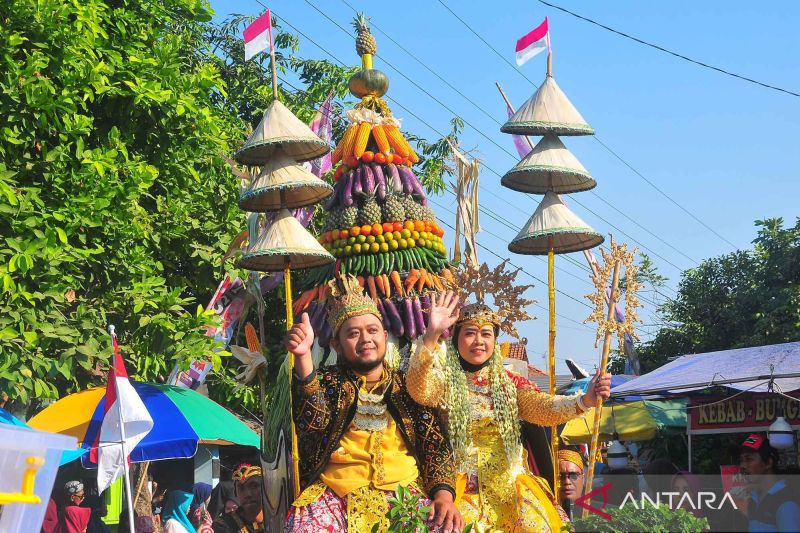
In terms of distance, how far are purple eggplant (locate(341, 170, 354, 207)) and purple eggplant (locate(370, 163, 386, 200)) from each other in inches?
7.3

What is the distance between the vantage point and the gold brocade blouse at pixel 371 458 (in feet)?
17.6

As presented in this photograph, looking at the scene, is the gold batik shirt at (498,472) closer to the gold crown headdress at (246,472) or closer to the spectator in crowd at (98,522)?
the gold crown headdress at (246,472)

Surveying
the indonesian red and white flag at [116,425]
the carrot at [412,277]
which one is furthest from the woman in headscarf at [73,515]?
the carrot at [412,277]

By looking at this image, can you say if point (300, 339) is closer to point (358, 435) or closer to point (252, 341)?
point (358, 435)

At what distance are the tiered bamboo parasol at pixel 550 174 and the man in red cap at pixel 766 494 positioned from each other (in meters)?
1.34

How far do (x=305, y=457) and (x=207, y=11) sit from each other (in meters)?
6.16

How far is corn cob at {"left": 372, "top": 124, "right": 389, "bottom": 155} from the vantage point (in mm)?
7828

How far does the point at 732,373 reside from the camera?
1018 cm

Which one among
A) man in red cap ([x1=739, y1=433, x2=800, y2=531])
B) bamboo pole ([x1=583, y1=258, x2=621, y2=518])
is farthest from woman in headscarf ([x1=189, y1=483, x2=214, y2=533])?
man in red cap ([x1=739, y1=433, x2=800, y2=531])

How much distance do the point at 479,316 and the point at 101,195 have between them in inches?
158

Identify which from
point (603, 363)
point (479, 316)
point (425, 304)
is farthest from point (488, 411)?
point (425, 304)

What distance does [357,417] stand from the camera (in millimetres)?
5512

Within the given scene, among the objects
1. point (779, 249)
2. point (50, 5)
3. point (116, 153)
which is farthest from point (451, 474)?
point (779, 249)

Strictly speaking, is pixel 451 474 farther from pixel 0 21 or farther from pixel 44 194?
pixel 0 21
